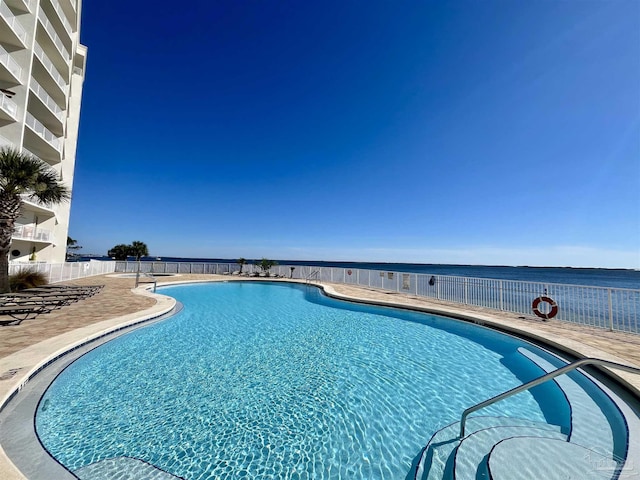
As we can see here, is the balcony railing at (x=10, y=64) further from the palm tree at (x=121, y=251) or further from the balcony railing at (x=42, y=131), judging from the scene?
the palm tree at (x=121, y=251)

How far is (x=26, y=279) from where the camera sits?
9.52 metres

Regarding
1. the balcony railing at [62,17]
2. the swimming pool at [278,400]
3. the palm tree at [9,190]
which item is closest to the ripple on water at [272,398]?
the swimming pool at [278,400]

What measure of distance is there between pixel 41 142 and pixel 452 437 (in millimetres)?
21434

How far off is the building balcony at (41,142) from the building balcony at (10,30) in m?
3.07

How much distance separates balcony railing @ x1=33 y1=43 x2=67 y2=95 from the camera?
13.2m

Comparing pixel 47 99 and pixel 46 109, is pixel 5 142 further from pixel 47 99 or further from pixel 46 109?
pixel 47 99

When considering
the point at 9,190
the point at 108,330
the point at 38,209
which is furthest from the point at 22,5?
the point at 108,330

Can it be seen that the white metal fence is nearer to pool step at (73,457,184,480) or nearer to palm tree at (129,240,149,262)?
palm tree at (129,240,149,262)

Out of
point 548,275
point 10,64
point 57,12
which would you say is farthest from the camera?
point 548,275

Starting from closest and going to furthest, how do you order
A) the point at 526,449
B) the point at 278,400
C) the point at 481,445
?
the point at 526,449
the point at 481,445
the point at 278,400

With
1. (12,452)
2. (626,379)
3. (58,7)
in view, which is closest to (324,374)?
(12,452)

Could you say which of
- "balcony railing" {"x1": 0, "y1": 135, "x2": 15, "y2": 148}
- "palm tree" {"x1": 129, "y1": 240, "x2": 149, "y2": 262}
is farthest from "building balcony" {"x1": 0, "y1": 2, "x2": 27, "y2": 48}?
"palm tree" {"x1": 129, "y1": 240, "x2": 149, "y2": 262}

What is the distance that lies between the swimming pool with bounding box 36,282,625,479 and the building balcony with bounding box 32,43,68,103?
17.5 m

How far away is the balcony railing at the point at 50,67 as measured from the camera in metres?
13.2
